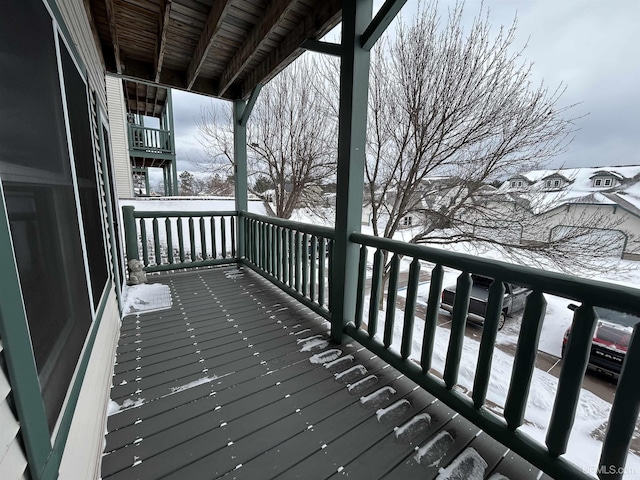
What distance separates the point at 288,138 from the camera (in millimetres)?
8500

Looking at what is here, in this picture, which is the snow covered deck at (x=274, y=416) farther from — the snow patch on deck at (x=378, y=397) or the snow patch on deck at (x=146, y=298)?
the snow patch on deck at (x=146, y=298)

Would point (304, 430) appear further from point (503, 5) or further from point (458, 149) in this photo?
point (503, 5)

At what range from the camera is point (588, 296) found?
3.72 feet

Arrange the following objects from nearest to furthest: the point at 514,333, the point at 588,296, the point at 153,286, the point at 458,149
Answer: the point at 588,296, the point at 153,286, the point at 458,149, the point at 514,333

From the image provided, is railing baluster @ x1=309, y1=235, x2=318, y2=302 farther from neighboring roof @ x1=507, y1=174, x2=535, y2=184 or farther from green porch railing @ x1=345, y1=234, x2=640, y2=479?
neighboring roof @ x1=507, y1=174, x2=535, y2=184

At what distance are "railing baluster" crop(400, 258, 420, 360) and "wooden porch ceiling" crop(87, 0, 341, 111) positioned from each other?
2085mm

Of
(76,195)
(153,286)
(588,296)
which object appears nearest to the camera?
(588,296)

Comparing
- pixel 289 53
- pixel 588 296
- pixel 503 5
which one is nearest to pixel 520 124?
pixel 503 5

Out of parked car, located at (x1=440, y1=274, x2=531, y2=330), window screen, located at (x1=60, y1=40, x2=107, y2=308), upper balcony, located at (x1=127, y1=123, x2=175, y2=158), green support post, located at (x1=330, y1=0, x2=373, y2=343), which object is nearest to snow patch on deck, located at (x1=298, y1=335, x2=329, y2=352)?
green support post, located at (x1=330, y1=0, x2=373, y2=343)

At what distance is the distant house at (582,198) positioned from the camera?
421 centimetres

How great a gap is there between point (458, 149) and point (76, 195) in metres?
6.38

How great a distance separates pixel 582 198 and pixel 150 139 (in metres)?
13.9

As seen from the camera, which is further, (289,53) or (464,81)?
(464,81)

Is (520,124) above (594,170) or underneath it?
above
